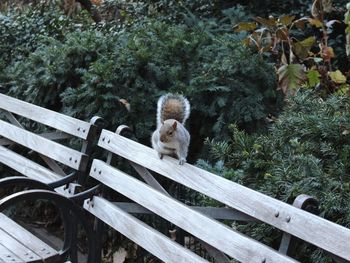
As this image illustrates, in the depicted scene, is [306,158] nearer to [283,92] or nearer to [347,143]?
[347,143]

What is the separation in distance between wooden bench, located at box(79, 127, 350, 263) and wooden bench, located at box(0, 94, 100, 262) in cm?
14

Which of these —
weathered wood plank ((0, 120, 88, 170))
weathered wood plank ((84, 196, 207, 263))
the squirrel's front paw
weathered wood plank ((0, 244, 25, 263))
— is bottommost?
weathered wood plank ((0, 244, 25, 263))

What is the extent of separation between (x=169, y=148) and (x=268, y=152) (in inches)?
22.0

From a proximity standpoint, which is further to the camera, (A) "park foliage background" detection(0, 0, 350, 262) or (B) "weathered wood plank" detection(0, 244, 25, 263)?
(A) "park foliage background" detection(0, 0, 350, 262)

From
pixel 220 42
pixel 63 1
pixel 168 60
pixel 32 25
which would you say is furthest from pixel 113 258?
pixel 63 1

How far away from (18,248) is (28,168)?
1.34 metres

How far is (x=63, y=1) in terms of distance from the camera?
25.5ft

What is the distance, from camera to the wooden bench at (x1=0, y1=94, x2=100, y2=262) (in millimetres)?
2699

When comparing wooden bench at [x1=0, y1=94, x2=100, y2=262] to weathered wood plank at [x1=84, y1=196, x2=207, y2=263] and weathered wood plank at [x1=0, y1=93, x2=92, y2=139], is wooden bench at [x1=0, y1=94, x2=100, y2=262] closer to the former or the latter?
weathered wood plank at [x1=0, y1=93, x2=92, y2=139]

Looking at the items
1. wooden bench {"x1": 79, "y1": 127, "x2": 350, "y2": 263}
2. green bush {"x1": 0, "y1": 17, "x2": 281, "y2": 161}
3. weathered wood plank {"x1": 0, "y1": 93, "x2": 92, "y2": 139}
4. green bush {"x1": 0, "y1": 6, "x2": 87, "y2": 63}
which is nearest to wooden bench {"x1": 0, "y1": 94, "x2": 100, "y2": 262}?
weathered wood plank {"x1": 0, "y1": 93, "x2": 92, "y2": 139}

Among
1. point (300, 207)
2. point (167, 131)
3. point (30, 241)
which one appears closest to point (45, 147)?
point (167, 131)

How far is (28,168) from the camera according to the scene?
3.97m

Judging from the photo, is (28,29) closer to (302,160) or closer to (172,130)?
(172,130)

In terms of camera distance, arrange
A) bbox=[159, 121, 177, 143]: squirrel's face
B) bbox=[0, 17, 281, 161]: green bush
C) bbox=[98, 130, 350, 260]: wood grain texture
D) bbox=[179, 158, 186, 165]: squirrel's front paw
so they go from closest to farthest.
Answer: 1. bbox=[98, 130, 350, 260]: wood grain texture
2. bbox=[179, 158, 186, 165]: squirrel's front paw
3. bbox=[159, 121, 177, 143]: squirrel's face
4. bbox=[0, 17, 281, 161]: green bush
